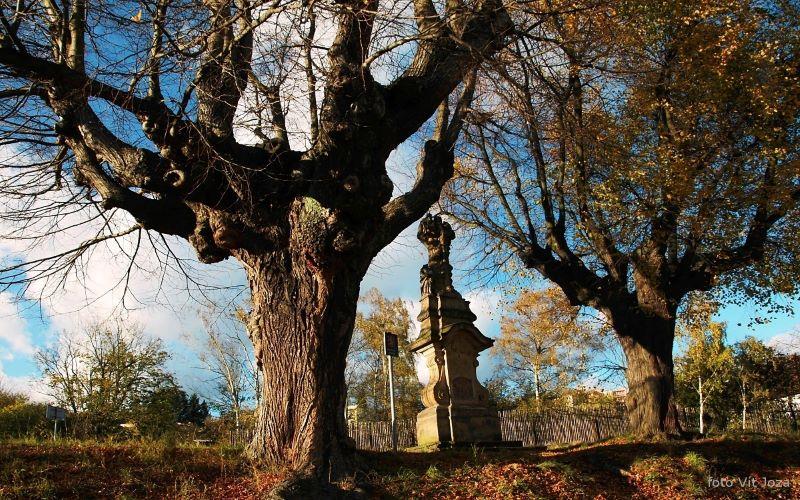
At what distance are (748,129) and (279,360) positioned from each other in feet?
32.7

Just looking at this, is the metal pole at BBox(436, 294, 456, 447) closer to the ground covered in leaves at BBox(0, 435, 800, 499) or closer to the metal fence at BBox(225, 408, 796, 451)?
the ground covered in leaves at BBox(0, 435, 800, 499)

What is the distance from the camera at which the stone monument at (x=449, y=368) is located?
444 inches

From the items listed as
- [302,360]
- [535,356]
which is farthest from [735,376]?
[302,360]

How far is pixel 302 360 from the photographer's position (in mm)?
6348

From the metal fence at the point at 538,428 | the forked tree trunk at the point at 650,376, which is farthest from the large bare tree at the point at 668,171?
the metal fence at the point at 538,428

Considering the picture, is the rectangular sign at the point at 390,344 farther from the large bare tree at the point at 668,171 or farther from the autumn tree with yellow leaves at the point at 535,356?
the autumn tree with yellow leaves at the point at 535,356

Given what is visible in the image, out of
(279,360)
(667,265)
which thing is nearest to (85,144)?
(279,360)

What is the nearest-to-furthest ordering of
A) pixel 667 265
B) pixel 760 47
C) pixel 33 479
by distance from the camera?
pixel 33 479, pixel 760 47, pixel 667 265

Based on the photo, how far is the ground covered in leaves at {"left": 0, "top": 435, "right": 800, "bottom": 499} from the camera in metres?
5.71

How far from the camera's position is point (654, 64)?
1199 cm

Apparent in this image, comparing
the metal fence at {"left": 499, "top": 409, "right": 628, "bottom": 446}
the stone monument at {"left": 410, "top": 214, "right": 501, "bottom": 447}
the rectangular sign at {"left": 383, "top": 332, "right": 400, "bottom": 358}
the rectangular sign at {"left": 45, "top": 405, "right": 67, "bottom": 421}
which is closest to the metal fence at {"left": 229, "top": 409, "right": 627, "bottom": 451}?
the metal fence at {"left": 499, "top": 409, "right": 628, "bottom": 446}

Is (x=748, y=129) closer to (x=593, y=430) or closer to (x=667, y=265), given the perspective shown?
(x=667, y=265)

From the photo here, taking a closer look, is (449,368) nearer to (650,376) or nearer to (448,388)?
(448,388)

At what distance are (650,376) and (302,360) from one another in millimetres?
8701
